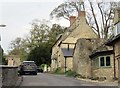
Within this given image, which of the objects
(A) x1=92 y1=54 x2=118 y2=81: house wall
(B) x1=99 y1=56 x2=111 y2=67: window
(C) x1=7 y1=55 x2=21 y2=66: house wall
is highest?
(C) x1=7 y1=55 x2=21 y2=66: house wall

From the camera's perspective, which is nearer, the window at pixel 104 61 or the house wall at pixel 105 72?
the house wall at pixel 105 72

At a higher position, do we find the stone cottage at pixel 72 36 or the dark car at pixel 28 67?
the stone cottage at pixel 72 36

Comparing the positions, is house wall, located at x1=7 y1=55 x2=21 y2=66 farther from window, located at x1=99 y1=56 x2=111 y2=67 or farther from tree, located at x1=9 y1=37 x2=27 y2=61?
window, located at x1=99 y1=56 x2=111 y2=67

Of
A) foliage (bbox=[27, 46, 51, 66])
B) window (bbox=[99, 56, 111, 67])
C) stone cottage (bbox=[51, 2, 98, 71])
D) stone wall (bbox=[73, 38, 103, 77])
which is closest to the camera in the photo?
window (bbox=[99, 56, 111, 67])

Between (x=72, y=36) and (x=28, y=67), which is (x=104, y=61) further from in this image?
(x=72, y=36)

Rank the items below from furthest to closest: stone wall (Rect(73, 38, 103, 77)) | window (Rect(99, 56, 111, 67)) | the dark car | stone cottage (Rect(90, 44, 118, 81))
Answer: the dark car
stone wall (Rect(73, 38, 103, 77))
window (Rect(99, 56, 111, 67))
stone cottage (Rect(90, 44, 118, 81))

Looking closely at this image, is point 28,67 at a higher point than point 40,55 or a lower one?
lower

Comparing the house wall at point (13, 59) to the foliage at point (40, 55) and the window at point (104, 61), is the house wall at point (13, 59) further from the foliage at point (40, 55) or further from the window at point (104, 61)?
the window at point (104, 61)

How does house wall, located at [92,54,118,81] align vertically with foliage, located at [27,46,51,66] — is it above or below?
below

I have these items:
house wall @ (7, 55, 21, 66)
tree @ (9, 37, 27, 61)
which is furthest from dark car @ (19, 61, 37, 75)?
tree @ (9, 37, 27, 61)

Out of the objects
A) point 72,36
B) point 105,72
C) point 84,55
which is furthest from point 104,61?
point 72,36

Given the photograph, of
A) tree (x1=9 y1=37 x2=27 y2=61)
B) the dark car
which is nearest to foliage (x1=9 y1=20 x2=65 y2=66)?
tree (x1=9 y1=37 x2=27 y2=61)

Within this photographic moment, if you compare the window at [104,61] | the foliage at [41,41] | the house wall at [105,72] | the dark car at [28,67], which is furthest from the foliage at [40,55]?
the window at [104,61]

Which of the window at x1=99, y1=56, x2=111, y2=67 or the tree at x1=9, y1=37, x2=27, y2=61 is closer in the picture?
the window at x1=99, y1=56, x2=111, y2=67
